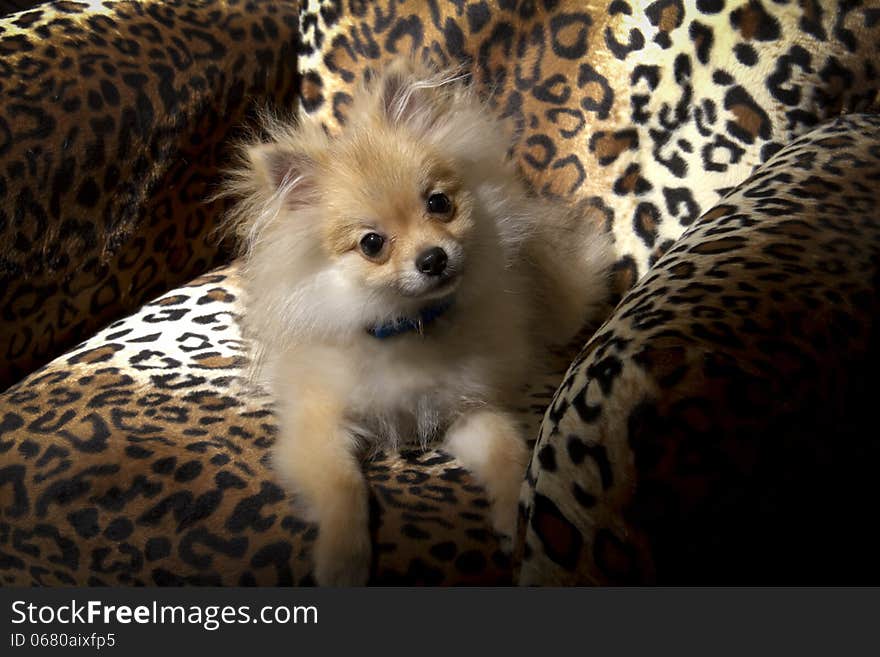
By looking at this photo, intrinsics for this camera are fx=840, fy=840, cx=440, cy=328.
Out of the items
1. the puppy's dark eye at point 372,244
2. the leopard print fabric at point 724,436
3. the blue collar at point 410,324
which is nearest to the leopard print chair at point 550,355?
the leopard print fabric at point 724,436

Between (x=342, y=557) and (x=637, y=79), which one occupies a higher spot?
(x=637, y=79)

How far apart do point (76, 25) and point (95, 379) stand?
687 mm

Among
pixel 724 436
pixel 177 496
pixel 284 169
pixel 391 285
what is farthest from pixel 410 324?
pixel 724 436

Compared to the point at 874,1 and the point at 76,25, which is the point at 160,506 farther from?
the point at 874,1

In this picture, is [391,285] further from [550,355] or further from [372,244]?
[550,355]

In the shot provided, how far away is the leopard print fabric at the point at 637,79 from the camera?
133 centimetres

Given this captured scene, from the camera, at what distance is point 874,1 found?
4.26 ft

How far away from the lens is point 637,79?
1.45 m

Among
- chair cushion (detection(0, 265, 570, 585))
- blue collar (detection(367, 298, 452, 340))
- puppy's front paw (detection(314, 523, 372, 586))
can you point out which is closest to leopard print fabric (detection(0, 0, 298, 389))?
chair cushion (detection(0, 265, 570, 585))

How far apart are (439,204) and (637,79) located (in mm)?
478

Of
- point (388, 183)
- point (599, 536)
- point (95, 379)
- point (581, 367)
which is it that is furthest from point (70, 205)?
point (599, 536)

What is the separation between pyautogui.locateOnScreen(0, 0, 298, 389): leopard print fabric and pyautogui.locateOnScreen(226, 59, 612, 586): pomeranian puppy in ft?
0.98

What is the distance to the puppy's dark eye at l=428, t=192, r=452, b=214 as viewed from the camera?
4.00 ft

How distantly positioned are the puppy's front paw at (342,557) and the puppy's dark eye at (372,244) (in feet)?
1.27
